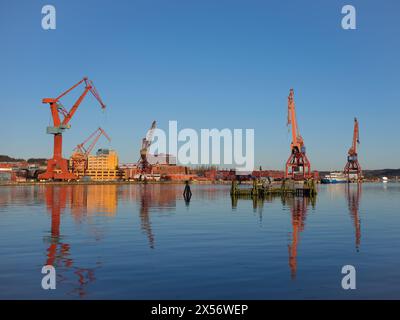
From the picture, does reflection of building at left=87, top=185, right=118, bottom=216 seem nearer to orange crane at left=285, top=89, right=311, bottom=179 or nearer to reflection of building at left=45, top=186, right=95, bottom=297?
reflection of building at left=45, top=186, right=95, bottom=297

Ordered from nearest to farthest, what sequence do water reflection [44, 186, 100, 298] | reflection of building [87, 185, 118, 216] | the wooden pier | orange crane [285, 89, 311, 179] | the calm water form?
the calm water → water reflection [44, 186, 100, 298] → reflection of building [87, 185, 118, 216] → the wooden pier → orange crane [285, 89, 311, 179]

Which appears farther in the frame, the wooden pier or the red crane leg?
the red crane leg

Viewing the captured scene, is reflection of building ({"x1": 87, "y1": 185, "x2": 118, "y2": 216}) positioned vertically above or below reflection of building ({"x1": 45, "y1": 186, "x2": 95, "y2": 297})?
below

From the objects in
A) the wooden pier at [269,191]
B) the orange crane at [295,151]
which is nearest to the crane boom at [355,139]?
the orange crane at [295,151]

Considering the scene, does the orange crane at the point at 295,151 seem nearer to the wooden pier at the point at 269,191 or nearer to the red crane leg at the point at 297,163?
the red crane leg at the point at 297,163

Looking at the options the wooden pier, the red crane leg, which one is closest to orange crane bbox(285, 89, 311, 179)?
the red crane leg

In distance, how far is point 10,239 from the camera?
63.4 feet

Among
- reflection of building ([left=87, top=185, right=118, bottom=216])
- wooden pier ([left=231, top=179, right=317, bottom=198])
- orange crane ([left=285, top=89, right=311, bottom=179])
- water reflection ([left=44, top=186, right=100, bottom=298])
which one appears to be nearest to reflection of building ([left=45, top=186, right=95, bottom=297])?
water reflection ([left=44, top=186, right=100, bottom=298])

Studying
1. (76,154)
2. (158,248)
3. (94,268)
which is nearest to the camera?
(94,268)

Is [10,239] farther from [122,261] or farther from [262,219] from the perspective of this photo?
[262,219]

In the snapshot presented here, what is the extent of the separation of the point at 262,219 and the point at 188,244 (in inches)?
441

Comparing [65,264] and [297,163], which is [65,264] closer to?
[65,264]

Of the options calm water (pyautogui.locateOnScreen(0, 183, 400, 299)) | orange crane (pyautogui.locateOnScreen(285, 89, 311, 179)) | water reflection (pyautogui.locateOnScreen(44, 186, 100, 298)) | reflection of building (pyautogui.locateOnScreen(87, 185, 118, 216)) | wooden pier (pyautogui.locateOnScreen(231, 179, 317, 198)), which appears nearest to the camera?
calm water (pyautogui.locateOnScreen(0, 183, 400, 299))
